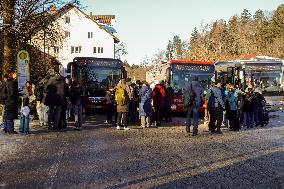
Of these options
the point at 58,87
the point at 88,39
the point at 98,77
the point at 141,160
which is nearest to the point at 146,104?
the point at 58,87

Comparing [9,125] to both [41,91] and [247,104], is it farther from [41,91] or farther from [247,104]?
[247,104]

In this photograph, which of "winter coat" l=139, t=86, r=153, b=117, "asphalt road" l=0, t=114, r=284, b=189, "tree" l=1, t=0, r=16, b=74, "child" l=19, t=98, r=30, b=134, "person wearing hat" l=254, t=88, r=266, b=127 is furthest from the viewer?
"tree" l=1, t=0, r=16, b=74

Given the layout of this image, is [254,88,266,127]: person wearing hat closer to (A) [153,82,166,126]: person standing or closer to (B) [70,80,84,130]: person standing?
(A) [153,82,166,126]: person standing

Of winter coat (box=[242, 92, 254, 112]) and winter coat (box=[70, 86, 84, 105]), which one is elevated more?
winter coat (box=[70, 86, 84, 105])

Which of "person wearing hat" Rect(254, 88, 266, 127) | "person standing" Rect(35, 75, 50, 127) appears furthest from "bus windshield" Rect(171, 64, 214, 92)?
"person standing" Rect(35, 75, 50, 127)

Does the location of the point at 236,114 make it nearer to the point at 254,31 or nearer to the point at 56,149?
the point at 56,149

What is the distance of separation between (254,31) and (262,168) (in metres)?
111

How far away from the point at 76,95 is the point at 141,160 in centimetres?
724

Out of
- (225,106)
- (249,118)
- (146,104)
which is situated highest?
(146,104)

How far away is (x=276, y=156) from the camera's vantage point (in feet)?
35.6

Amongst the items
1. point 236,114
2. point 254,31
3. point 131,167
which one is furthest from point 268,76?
point 254,31

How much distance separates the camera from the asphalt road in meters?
8.04

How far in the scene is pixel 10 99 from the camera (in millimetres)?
15445

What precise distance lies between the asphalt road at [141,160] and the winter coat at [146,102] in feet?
8.11
